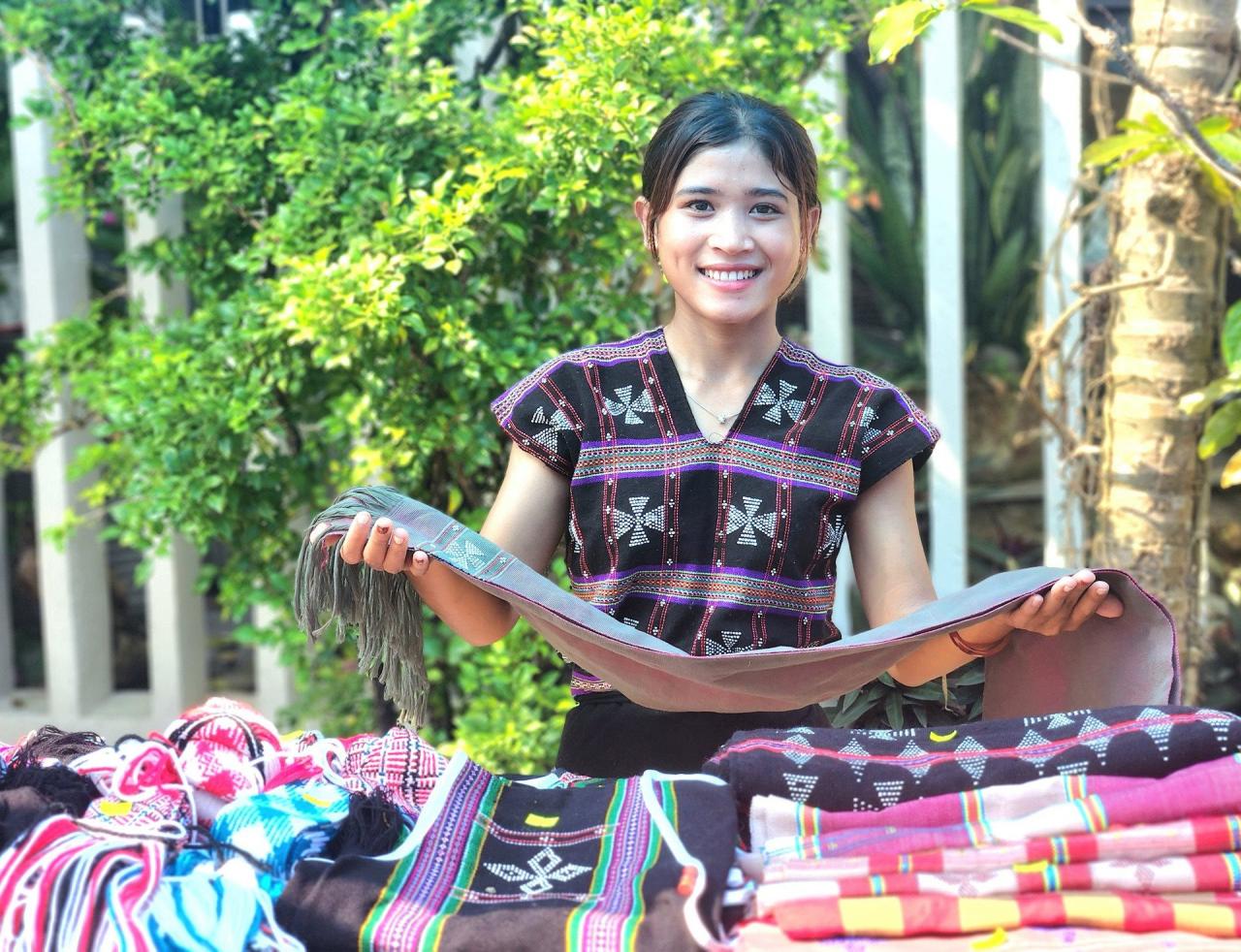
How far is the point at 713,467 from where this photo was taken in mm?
1928

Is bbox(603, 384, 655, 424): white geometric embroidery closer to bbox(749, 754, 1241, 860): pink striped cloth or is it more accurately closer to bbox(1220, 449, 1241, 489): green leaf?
bbox(749, 754, 1241, 860): pink striped cloth

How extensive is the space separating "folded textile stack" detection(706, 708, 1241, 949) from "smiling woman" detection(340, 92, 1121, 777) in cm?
47

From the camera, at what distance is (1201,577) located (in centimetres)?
378

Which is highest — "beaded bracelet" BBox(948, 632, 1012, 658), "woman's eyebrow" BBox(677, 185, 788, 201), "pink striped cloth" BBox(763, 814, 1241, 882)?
"woman's eyebrow" BBox(677, 185, 788, 201)

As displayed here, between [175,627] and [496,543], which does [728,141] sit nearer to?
[496,543]

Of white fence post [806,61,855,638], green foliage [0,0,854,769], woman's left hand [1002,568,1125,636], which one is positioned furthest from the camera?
white fence post [806,61,855,638]

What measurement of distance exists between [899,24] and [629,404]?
0.97 meters

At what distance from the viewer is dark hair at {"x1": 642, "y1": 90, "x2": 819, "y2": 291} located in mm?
1889

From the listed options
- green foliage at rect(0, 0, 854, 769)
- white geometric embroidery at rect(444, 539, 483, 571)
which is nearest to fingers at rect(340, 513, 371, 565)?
white geometric embroidery at rect(444, 539, 483, 571)

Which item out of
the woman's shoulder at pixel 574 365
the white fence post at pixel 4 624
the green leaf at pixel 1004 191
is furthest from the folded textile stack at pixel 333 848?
the green leaf at pixel 1004 191

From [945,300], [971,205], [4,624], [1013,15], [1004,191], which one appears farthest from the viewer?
[971,205]

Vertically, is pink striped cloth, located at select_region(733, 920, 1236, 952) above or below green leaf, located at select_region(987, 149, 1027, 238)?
below

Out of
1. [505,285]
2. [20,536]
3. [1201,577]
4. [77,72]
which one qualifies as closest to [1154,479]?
[1201,577]

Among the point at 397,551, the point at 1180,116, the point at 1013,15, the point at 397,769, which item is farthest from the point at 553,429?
the point at 1180,116
